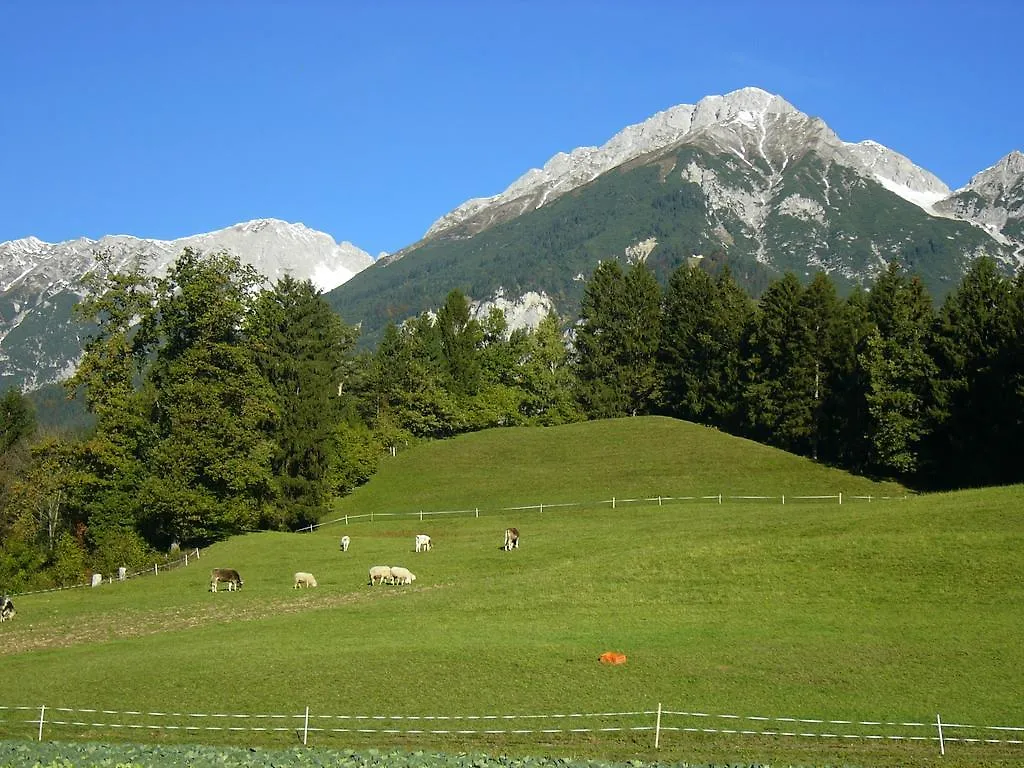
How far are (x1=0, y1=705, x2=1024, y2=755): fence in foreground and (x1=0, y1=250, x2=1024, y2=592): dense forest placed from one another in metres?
38.8

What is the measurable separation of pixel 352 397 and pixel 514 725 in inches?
3088

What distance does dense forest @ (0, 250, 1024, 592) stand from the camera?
222ft

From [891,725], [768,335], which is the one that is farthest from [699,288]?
[891,725]

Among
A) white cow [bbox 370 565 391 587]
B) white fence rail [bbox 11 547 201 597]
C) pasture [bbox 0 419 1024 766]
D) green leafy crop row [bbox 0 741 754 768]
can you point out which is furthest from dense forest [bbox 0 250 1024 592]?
green leafy crop row [bbox 0 741 754 768]

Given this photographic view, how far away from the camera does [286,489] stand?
75.0 m

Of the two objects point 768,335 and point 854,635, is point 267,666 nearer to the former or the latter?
point 854,635

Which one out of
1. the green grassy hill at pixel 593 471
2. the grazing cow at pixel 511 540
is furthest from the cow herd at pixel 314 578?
the green grassy hill at pixel 593 471

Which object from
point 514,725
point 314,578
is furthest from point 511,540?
point 514,725

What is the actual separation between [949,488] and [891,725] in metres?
57.7

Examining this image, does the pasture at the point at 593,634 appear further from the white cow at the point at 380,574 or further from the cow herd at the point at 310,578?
the white cow at the point at 380,574

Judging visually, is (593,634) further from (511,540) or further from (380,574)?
(511,540)

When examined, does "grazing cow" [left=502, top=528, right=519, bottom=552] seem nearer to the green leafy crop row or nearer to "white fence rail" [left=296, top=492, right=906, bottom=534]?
"white fence rail" [left=296, top=492, right=906, bottom=534]

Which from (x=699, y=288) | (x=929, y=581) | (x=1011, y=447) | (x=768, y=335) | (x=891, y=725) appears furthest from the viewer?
(x=699, y=288)

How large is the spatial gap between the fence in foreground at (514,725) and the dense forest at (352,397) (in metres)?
38.8
